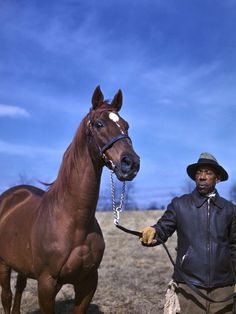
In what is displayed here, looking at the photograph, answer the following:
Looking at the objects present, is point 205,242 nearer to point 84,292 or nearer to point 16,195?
point 84,292

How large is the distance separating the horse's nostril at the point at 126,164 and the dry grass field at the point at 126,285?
9.70 feet

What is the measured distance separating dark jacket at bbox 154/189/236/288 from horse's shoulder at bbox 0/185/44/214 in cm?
237

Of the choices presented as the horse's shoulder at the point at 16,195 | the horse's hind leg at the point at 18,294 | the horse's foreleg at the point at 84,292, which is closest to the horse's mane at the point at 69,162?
the horse's foreleg at the point at 84,292

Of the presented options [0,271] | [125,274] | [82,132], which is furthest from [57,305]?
[82,132]

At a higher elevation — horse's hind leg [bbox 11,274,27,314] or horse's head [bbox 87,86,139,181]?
horse's head [bbox 87,86,139,181]

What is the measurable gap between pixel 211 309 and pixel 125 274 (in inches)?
194

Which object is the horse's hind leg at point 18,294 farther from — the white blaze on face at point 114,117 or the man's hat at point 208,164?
the man's hat at point 208,164

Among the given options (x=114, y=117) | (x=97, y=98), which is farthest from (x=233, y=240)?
(x=97, y=98)

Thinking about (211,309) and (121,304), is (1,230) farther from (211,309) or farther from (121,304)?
(211,309)

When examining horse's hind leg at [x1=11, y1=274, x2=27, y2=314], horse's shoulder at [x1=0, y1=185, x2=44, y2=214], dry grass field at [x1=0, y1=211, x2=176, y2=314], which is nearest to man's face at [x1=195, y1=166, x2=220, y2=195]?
horse's shoulder at [x1=0, y1=185, x2=44, y2=214]

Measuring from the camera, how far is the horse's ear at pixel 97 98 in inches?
166

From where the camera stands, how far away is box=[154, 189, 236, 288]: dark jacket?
3686mm

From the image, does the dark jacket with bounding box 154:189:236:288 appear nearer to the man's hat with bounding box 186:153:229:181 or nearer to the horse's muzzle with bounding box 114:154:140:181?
the man's hat with bounding box 186:153:229:181

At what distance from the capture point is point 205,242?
3.71m
